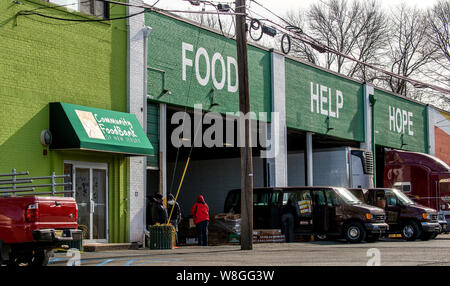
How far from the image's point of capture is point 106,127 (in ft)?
69.0

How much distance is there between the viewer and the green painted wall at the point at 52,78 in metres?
19.0

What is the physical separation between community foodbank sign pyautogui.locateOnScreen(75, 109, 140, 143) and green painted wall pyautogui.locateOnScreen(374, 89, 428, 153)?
21168 mm

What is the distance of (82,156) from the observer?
69.5 feet

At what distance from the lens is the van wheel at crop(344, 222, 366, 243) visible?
2364 centimetres

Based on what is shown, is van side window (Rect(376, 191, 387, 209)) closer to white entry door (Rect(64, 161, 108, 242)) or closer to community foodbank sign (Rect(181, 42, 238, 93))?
community foodbank sign (Rect(181, 42, 238, 93))

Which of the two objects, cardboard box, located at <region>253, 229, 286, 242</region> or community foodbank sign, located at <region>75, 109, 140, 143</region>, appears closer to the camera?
community foodbank sign, located at <region>75, 109, 140, 143</region>

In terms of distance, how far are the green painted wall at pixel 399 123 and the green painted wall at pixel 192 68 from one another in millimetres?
12458

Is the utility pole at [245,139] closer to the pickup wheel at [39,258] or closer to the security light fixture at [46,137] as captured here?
the security light fixture at [46,137]

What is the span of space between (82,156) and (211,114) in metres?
7.30

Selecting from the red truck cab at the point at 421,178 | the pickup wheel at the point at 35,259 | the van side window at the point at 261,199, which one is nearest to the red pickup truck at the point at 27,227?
the pickup wheel at the point at 35,259

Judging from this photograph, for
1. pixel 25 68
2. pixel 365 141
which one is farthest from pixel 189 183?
pixel 25 68

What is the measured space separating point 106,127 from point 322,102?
1628 cm

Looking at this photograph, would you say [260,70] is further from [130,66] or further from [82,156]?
[82,156]

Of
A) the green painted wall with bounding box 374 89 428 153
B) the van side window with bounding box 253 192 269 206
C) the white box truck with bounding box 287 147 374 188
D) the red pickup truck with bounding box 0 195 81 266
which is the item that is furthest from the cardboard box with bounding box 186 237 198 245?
the green painted wall with bounding box 374 89 428 153
